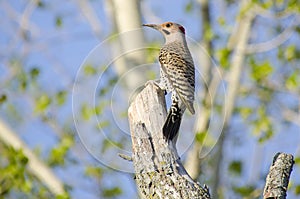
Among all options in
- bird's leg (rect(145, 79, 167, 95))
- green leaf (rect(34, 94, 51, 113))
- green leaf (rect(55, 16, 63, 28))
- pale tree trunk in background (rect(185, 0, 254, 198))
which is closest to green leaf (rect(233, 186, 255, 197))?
pale tree trunk in background (rect(185, 0, 254, 198))

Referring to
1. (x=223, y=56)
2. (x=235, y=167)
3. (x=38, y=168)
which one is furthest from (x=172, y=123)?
(x=235, y=167)

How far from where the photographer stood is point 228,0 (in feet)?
35.6

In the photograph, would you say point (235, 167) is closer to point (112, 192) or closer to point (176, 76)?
point (112, 192)

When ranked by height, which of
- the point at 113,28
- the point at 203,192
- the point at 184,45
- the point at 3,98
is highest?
the point at 113,28

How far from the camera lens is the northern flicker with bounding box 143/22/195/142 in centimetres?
402

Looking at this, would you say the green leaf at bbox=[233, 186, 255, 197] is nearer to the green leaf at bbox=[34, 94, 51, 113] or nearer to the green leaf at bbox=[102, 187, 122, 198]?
the green leaf at bbox=[102, 187, 122, 198]

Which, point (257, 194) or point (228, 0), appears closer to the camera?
point (257, 194)

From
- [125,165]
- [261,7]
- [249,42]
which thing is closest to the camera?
[125,165]

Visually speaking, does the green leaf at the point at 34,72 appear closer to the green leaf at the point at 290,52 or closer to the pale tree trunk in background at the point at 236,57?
the pale tree trunk in background at the point at 236,57

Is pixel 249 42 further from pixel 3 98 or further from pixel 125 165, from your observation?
pixel 125 165

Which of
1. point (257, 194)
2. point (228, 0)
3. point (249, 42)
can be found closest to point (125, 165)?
point (257, 194)

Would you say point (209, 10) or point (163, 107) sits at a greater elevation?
point (209, 10)

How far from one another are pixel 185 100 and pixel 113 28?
5301 mm

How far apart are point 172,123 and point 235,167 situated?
583cm
